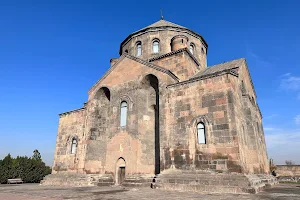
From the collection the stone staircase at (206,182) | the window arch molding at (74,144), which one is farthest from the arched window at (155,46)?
the stone staircase at (206,182)

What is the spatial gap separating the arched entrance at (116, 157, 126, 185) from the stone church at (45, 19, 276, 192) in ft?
0.19

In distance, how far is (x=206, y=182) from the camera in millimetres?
9016

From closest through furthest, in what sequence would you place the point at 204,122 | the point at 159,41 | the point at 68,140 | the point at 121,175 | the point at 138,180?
the point at 204,122 < the point at 138,180 < the point at 121,175 < the point at 68,140 < the point at 159,41

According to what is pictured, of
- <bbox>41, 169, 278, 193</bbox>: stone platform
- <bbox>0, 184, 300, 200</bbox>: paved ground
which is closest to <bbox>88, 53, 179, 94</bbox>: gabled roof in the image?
<bbox>41, 169, 278, 193</bbox>: stone platform

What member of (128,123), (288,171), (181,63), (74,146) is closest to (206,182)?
(128,123)

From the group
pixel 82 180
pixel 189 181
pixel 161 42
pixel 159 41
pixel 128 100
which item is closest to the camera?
pixel 189 181

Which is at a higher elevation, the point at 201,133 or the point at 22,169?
the point at 201,133

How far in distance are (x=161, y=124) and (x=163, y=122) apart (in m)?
0.16

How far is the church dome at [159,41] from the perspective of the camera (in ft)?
61.2

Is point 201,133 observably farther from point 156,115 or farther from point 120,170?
point 120,170

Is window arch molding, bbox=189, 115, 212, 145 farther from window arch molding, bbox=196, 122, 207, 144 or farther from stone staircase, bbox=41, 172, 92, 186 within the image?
stone staircase, bbox=41, 172, 92, 186

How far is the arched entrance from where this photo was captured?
41.6 feet

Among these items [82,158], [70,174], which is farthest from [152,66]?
[70,174]

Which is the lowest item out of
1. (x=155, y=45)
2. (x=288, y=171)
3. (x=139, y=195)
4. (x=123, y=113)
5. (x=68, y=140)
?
(x=288, y=171)
